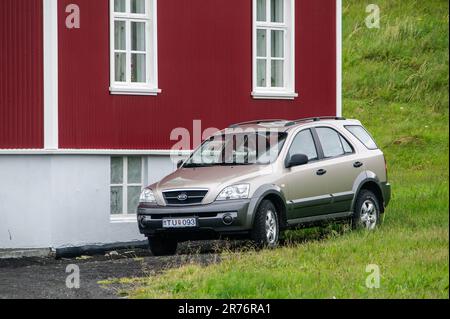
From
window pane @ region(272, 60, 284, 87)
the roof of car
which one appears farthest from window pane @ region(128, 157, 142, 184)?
window pane @ region(272, 60, 284, 87)

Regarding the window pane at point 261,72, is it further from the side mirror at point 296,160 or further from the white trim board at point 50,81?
the side mirror at point 296,160

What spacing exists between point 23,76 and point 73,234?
2.74m

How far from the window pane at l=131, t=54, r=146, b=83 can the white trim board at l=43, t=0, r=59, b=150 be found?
1.78 meters

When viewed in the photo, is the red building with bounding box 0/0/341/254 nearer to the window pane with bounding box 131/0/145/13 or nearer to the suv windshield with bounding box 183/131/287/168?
the window pane with bounding box 131/0/145/13

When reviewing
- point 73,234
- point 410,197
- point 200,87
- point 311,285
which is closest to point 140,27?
point 200,87

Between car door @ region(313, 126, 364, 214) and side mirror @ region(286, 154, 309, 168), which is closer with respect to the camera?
side mirror @ region(286, 154, 309, 168)

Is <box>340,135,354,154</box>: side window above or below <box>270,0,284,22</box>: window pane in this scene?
below

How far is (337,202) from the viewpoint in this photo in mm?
19391

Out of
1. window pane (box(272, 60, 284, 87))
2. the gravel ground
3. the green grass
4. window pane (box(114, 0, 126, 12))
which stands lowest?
the gravel ground

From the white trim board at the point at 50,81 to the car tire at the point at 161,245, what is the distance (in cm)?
312

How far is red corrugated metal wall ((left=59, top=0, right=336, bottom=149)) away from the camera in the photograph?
2122 cm

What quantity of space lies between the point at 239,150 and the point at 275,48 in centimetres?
544

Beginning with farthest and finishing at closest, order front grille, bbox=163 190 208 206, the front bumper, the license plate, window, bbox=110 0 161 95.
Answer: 1. window, bbox=110 0 161 95
2. front grille, bbox=163 190 208 206
3. the license plate
4. the front bumper
